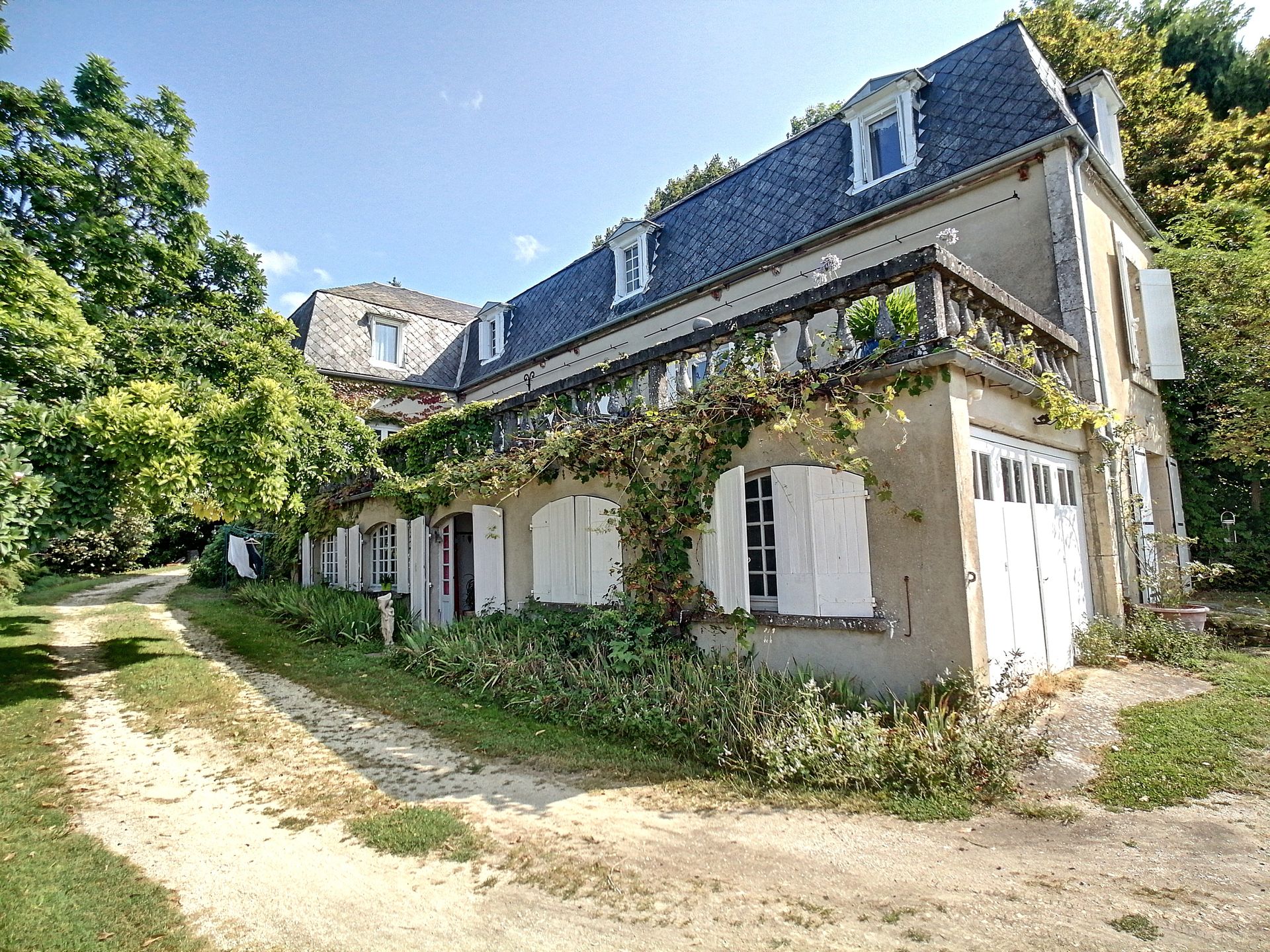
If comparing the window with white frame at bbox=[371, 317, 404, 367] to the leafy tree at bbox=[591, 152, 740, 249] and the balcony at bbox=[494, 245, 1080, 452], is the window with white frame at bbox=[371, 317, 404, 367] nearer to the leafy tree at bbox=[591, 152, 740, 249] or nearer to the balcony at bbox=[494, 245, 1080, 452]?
the leafy tree at bbox=[591, 152, 740, 249]

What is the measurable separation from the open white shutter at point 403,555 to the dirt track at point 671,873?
6.62 meters

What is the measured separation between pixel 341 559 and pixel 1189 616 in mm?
14952

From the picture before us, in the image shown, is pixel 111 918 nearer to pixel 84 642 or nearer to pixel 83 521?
pixel 83 521

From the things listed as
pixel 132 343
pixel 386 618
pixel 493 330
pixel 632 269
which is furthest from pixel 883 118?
pixel 493 330

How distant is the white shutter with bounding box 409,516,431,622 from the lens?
1048cm

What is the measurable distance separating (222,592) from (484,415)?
13.2 metres

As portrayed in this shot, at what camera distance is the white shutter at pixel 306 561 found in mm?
15898

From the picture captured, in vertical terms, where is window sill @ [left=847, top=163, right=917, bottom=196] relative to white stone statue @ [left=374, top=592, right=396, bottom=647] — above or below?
above

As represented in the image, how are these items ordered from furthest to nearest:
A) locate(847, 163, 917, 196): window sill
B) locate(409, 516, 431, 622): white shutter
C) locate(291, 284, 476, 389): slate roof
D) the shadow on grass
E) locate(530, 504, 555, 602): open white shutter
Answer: locate(291, 284, 476, 389): slate roof < locate(409, 516, 431, 622): white shutter < locate(847, 163, 917, 196): window sill < locate(530, 504, 555, 602): open white shutter < the shadow on grass

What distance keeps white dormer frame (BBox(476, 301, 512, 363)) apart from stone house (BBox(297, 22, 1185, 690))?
14.9ft

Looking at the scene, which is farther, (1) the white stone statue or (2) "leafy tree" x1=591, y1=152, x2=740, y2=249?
(2) "leafy tree" x1=591, y1=152, x2=740, y2=249

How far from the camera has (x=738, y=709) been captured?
15.5 ft

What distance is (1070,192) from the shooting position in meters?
7.48

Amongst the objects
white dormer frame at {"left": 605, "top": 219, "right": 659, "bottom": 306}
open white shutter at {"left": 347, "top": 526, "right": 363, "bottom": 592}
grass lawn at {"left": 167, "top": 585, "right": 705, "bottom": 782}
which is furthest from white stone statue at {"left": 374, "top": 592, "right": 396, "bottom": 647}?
white dormer frame at {"left": 605, "top": 219, "right": 659, "bottom": 306}
